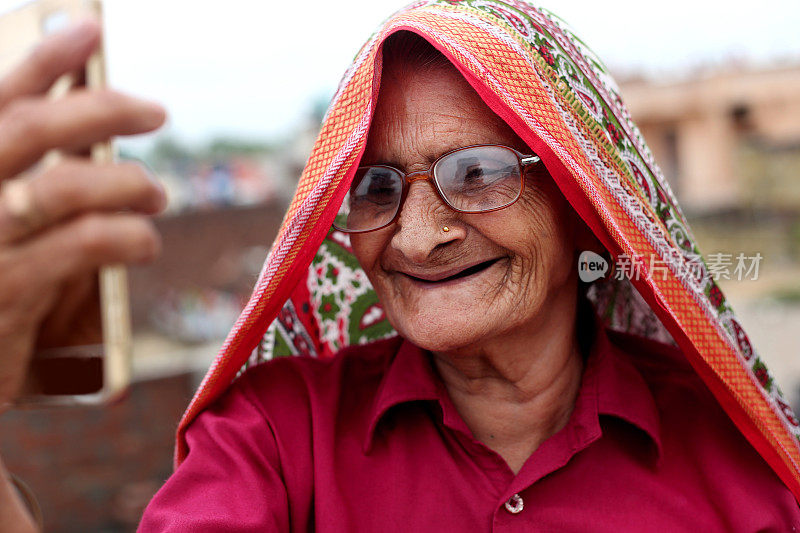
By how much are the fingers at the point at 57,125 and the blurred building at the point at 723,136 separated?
15.4 metres

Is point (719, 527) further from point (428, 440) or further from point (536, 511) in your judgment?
point (428, 440)

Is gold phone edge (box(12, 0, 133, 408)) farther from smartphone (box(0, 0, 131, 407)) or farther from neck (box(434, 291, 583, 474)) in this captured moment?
neck (box(434, 291, 583, 474))

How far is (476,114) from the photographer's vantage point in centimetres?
159

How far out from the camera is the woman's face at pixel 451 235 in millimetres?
1591

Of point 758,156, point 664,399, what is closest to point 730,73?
point 758,156

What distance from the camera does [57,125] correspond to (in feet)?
2.56

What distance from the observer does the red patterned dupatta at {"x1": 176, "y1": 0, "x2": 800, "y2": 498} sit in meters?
1.51

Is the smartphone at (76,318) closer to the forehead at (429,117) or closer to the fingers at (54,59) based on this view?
the fingers at (54,59)

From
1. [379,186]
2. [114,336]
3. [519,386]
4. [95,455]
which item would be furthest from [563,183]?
[95,455]

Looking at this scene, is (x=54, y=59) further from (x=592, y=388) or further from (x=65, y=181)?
(x=592, y=388)

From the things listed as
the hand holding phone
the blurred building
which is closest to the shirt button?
the hand holding phone

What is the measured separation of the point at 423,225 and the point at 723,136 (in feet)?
52.3

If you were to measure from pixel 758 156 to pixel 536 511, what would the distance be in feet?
52.4

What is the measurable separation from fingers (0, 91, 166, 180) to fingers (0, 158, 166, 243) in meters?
0.02
